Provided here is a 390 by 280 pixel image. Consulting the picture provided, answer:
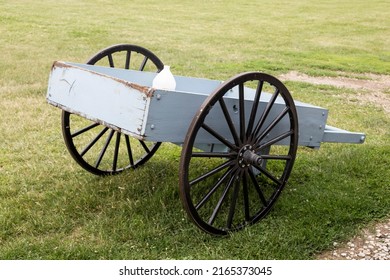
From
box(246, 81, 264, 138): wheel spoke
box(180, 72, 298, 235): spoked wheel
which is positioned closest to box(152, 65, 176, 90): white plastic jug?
box(180, 72, 298, 235): spoked wheel

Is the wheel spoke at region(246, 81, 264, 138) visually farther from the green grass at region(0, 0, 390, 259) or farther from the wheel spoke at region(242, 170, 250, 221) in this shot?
the green grass at region(0, 0, 390, 259)

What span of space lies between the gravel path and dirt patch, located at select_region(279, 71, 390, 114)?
450cm

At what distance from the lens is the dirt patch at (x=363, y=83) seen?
8.62m

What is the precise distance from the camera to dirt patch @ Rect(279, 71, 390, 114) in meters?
8.62

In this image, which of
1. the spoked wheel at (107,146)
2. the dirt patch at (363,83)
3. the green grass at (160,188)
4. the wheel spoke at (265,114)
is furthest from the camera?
the dirt patch at (363,83)

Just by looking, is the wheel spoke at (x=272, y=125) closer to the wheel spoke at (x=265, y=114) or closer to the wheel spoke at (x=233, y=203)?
the wheel spoke at (x=265, y=114)

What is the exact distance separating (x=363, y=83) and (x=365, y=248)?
6.53 metres

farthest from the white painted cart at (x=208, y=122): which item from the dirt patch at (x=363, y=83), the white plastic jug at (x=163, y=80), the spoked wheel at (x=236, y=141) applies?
the dirt patch at (x=363, y=83)

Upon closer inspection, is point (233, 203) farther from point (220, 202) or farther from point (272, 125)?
point (272, 125)

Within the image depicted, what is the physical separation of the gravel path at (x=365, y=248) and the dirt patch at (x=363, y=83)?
14.8 feet

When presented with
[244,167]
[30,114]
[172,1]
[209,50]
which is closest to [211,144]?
[244,167]

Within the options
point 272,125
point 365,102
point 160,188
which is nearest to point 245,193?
point 272,125

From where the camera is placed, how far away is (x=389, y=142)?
243 inches

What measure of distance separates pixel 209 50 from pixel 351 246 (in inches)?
365
